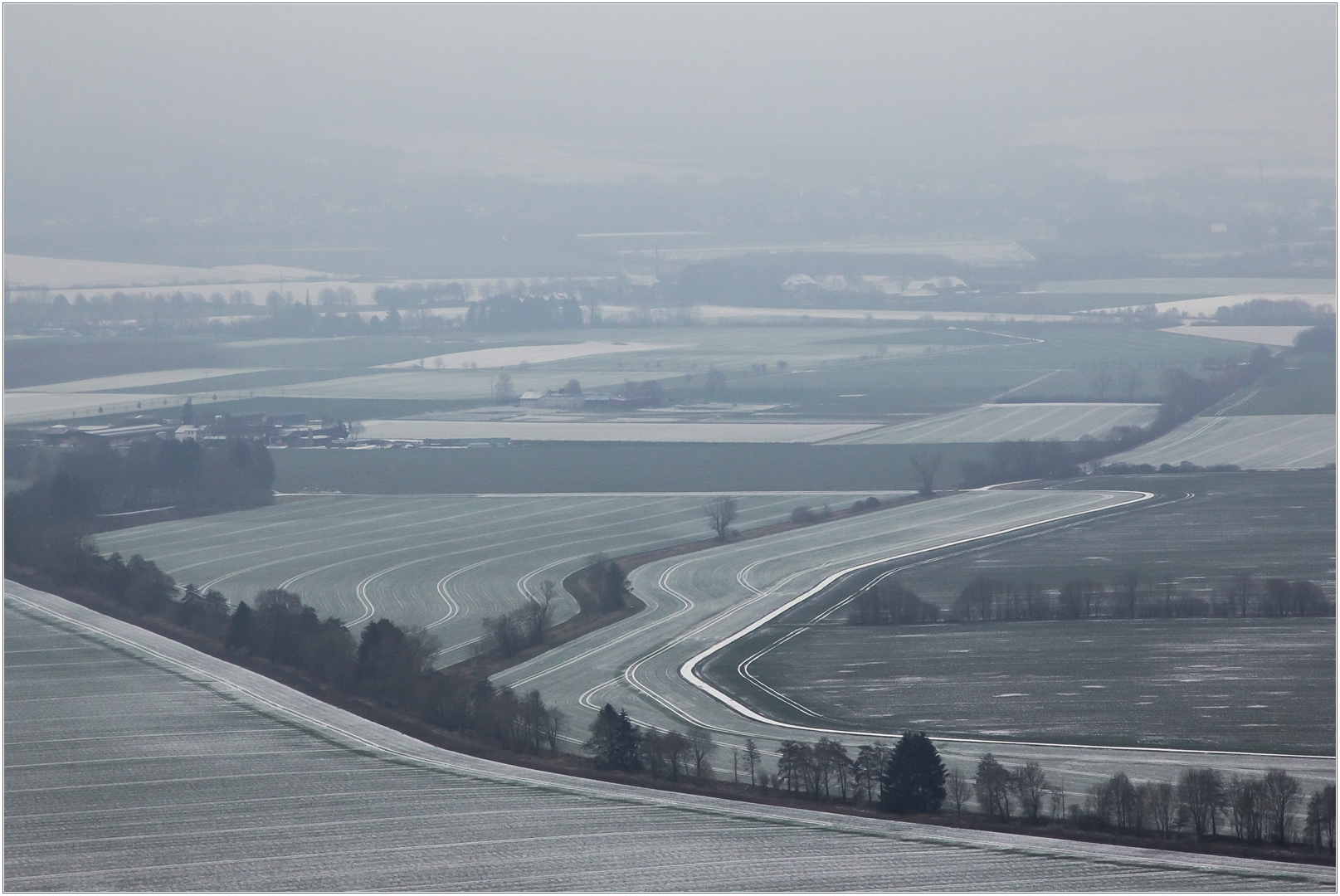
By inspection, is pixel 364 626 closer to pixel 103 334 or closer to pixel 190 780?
pixel 190 780

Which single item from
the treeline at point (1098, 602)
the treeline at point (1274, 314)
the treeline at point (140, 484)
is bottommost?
the treeline at point (1098, 602)

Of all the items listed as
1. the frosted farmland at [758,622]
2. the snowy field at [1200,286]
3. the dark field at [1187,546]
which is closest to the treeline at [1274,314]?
the snowy field at [1200,286]

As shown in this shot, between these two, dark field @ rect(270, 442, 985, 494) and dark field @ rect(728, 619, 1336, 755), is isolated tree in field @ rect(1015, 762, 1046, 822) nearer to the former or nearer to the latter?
dark field @ rect(728, 619, 1336, 755)

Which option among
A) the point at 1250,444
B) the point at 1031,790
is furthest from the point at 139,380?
the point at 1031,790

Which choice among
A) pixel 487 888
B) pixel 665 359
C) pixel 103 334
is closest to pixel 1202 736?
pixel 487 888

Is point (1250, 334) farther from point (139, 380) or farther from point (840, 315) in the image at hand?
point (139, 380)

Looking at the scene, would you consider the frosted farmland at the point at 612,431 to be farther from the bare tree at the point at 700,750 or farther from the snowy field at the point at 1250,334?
the bare tree at the point at 700,750
